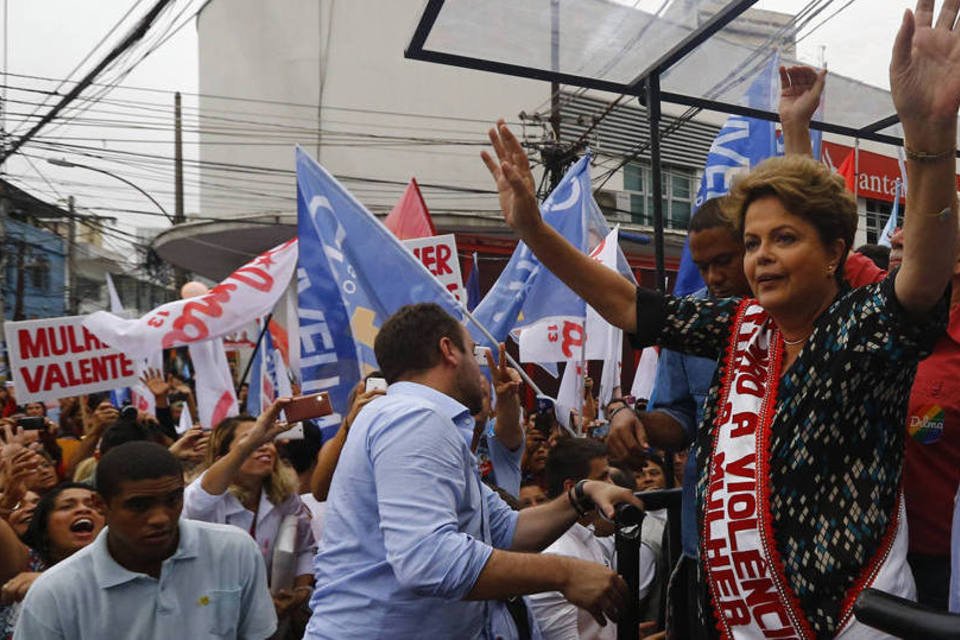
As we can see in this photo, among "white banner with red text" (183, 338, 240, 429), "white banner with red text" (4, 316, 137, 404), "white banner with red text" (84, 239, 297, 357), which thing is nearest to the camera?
"white banner with red text" (84, 239, 297, 357)

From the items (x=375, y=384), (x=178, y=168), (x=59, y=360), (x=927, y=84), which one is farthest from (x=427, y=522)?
(x=178, y=168)

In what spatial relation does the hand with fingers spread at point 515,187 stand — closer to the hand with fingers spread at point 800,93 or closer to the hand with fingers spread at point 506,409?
the hand with fingers spread at point 800,93

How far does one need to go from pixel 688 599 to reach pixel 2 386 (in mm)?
11865

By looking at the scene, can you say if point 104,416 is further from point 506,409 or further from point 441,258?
→ point 506,409

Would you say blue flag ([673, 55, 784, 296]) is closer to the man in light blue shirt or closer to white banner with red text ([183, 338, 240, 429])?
the man in light blue shirt

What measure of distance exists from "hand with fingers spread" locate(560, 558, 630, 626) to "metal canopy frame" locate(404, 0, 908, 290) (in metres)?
1.06

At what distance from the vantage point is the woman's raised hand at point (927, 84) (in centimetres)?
149

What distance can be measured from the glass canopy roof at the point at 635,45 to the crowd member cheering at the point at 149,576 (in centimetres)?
161

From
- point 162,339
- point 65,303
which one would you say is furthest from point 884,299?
point 65,303

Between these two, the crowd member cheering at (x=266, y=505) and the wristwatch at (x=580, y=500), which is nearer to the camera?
the wristwatch at (x=580, y=500)

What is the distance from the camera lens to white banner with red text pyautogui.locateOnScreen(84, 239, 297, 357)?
6586 millimetres

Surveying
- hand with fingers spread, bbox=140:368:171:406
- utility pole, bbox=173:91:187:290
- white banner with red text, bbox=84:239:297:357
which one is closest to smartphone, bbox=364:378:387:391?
white banner with red text, bbox=84:239:297:357

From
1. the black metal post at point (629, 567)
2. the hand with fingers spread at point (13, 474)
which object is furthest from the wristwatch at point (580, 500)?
the hand with fingers spread at point (13, 474)

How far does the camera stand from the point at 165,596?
112 inches
